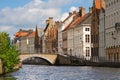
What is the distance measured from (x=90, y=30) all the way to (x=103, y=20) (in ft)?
31.3

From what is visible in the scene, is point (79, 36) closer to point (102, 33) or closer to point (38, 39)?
point (102, 33)

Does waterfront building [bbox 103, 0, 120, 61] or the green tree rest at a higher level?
waterfront building [bbox 103, 0, 120, 61]

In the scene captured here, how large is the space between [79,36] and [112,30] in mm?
22507

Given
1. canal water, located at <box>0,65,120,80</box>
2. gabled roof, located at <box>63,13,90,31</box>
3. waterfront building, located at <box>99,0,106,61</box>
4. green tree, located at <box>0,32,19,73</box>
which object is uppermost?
gabled roof, located at <box>63,13,90,31</box>

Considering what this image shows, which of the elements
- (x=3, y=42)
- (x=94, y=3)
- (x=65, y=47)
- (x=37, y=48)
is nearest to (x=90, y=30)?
(x=94, y=3)

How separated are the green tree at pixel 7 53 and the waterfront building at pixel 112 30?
76.8 feet

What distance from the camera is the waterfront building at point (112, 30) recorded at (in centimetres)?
8531

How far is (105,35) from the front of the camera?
9338 centimetres

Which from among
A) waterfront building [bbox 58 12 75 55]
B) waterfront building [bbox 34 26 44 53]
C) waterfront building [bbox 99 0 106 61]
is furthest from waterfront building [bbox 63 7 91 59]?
waterfront building [bbox 34 26 44 53]

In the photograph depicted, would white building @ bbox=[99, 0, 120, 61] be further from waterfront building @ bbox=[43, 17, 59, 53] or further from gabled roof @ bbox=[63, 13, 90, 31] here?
waterfront building @ bbox=[43, 17, 59, 53]

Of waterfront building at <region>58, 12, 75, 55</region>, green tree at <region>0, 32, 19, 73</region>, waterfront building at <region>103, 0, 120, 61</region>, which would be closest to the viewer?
green tree at <region>0, 32, 19, 73</region>

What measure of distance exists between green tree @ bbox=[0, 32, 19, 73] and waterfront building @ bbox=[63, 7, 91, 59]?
37.9 meters

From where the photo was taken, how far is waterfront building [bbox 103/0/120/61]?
85312 mm

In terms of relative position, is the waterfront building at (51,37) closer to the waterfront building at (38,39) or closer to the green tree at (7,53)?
the waterfront building at (38,39)
